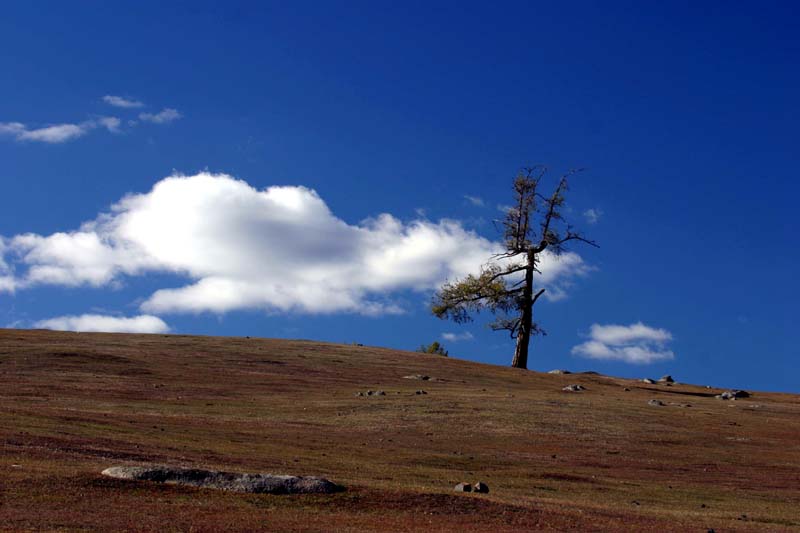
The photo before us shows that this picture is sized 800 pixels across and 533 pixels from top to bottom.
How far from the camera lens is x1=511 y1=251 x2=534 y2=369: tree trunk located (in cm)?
8319

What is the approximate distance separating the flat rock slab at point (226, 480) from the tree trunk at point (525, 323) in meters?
60.5

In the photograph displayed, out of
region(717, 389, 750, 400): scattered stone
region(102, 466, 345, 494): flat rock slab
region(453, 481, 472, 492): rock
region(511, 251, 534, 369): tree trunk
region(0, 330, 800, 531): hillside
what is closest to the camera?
region(0, 330, 800, 531): hillside

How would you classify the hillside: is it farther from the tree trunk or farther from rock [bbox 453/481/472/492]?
the tree trunk

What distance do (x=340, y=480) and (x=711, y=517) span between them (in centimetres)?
1044

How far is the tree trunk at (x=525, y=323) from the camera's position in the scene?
83.2 metres

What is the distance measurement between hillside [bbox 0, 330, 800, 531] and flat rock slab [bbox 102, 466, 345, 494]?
44 centimetres

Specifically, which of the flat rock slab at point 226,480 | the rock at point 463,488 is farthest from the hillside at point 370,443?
the flat rock slab at point 226,480

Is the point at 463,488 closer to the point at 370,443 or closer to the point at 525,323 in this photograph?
the point at 370,443

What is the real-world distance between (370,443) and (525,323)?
46.0 meters

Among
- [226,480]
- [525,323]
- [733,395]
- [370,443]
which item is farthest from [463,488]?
[525,323]

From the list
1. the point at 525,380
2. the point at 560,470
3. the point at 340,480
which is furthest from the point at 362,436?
the point at 525,380

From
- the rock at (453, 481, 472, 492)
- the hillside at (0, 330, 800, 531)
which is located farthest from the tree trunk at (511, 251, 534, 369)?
the rock at (453, 481, 472, 492)

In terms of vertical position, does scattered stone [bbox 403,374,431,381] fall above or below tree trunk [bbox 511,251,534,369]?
below

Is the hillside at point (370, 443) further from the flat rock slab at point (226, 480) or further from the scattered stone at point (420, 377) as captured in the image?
the scattered stone at point (420, 377)
